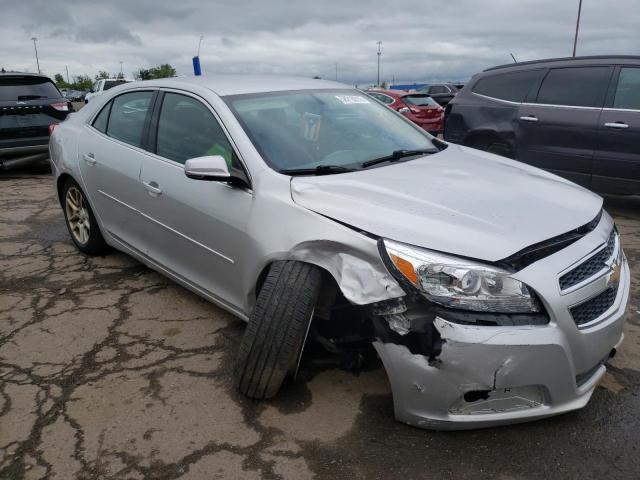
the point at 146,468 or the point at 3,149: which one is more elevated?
the point at 3,149

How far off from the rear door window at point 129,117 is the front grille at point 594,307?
291 centimetres

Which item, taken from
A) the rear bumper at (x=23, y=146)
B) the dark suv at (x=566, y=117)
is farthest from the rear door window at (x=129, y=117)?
the rear bumper at (x=23, y=146)

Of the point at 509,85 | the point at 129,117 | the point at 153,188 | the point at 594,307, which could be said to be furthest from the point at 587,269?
the point at 509,85

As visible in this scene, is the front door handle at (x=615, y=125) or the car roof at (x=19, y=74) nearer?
the front door handle at (x=615, y=125)

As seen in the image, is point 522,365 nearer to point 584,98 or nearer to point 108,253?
point 108,253

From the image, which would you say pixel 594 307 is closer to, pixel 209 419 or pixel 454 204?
pixel 454 204

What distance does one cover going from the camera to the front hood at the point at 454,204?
2.23m

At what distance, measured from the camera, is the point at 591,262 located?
2.39 meters

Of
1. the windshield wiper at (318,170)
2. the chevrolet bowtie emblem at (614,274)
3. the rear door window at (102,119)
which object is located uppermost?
the rear door window at (102,119)

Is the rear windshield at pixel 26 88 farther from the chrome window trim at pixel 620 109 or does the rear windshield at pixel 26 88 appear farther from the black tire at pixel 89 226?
the chrome window trim at pixel 620 109

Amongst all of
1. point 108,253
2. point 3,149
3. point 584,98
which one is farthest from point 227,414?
point 3,149

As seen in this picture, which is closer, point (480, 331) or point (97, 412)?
point (480, 331)

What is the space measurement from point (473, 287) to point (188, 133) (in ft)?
6.89

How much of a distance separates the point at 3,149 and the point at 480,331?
8359 millimetres
